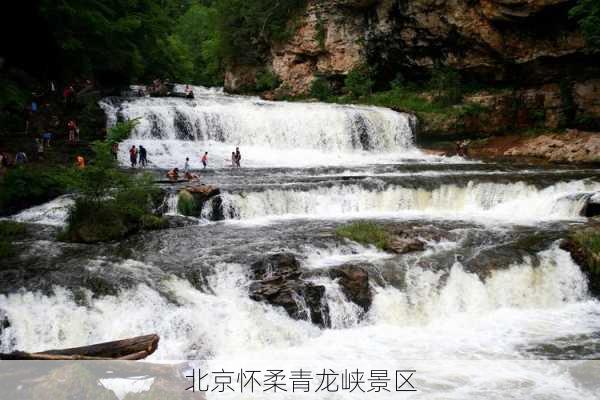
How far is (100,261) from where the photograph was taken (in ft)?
42.5

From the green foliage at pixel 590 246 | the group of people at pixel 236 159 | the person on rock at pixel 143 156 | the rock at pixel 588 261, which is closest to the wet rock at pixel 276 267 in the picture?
the rock at pixel 588 261

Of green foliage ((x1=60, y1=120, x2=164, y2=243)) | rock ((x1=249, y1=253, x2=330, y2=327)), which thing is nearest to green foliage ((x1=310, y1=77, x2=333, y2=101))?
green foliage ((x1=60, y1=120, x2=164, y2=243))

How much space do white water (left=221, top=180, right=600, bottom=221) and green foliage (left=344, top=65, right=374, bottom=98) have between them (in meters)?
18.4

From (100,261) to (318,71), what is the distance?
28756 millimetres

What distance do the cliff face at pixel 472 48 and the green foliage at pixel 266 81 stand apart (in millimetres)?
1840

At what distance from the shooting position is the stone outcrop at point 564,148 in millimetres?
25859

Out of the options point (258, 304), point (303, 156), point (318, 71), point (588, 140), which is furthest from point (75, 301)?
point (318, 71)

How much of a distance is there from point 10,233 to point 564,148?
903 inches

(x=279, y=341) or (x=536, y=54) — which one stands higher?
(x=536, y=54)

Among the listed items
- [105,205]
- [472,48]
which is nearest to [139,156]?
[105,205]

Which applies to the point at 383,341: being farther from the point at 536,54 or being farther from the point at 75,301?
the point at 536,54

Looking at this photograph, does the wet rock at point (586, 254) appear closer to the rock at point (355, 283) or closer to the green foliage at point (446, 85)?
the rock at point (355, 283)

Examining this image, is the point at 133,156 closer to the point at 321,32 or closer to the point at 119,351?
the point at 119,351

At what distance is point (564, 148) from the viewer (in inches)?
1056
